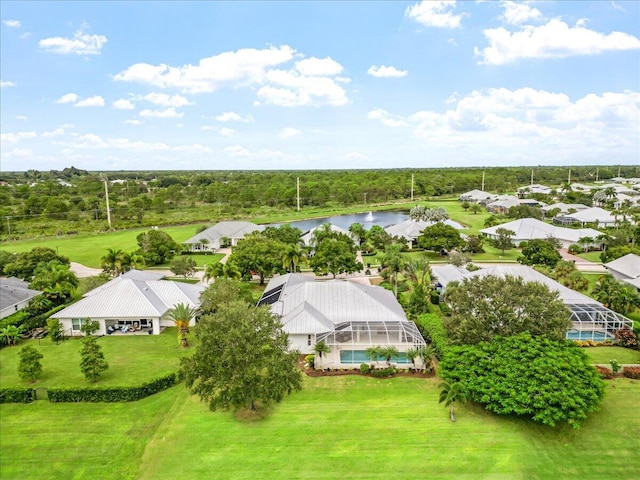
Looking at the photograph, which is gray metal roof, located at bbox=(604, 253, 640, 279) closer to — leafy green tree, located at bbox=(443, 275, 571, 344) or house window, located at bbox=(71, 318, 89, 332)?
leafy green tree, located at bbox=(443, 275, 571, 344)

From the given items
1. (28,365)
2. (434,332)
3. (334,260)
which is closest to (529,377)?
(434,332)

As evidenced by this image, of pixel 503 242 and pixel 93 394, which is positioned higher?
pixel 503 242

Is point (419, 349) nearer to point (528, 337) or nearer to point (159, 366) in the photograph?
point (528, 337)

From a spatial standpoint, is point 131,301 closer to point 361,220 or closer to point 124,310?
point 124,310

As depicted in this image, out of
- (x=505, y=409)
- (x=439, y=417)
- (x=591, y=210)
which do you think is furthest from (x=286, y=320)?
(x=591, y=210)

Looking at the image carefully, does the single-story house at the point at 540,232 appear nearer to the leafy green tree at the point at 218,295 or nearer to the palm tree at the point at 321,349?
the palm tree at the point at 321,349

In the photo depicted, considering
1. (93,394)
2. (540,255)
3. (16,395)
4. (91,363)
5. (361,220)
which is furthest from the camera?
(361,220)
